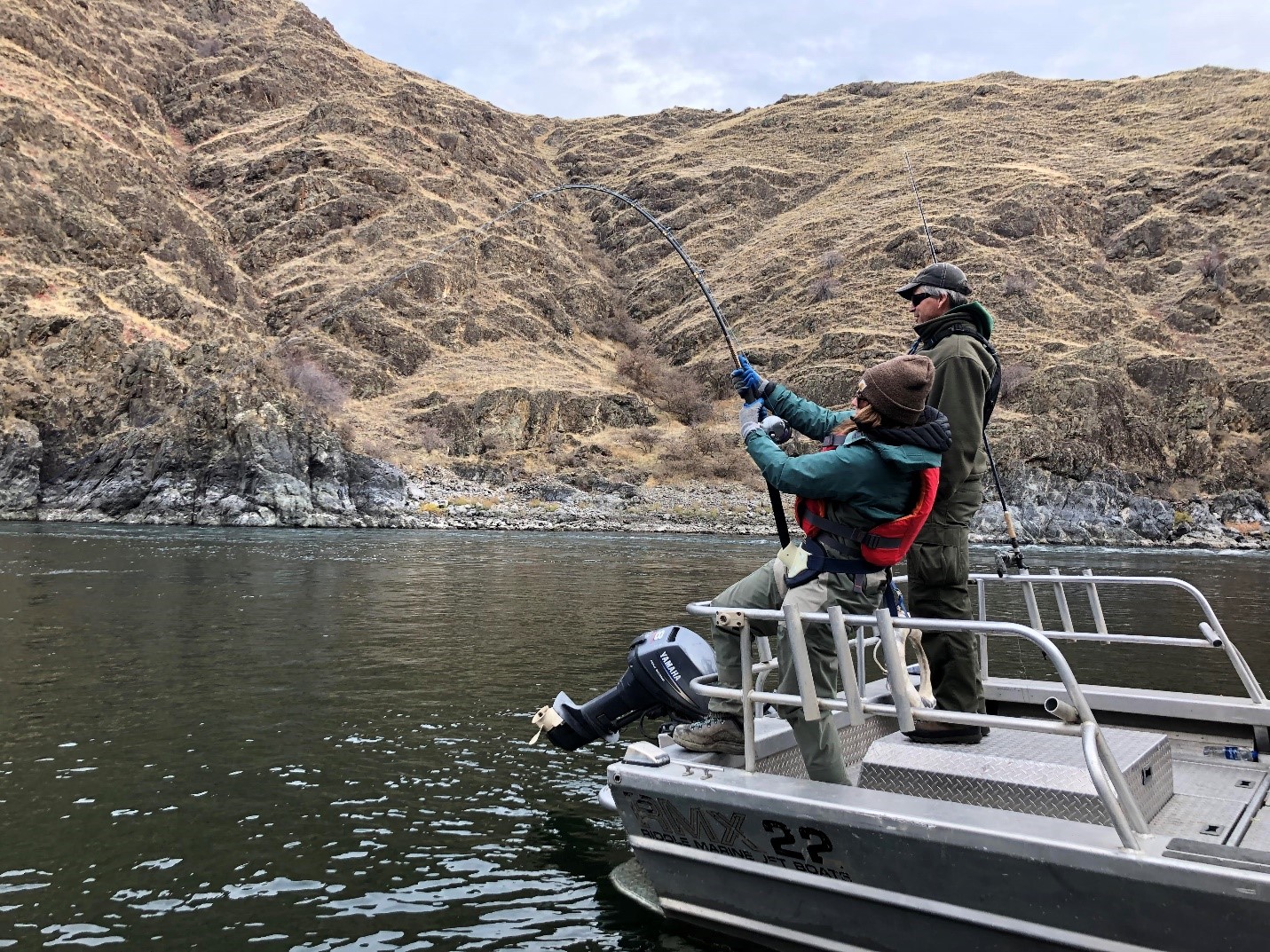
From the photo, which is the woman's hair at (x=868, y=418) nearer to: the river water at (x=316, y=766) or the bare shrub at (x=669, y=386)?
the river water at (x=316, y=766)

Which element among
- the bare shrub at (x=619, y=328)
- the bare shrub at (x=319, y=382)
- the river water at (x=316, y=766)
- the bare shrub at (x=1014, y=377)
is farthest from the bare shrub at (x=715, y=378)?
the river water at (x=316, y=766)

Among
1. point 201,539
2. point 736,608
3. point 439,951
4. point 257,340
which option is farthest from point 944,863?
point 257,340

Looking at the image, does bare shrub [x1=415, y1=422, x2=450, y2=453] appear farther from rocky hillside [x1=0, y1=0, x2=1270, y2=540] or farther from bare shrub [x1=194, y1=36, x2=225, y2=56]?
bare shrub [x1=194, y1=36, x2=225, y2=56]

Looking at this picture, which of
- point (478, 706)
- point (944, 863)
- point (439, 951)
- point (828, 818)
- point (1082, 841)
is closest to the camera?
point (1082, 841)

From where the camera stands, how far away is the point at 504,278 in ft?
319

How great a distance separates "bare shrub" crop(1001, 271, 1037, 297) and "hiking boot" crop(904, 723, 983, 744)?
3235 inches

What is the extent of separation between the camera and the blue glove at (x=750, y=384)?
5098 mm

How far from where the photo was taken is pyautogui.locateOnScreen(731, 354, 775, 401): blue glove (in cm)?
510

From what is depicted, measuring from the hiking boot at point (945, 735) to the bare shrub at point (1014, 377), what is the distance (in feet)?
221

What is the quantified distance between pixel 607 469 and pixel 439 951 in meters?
61.8

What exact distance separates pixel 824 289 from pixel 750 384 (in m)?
86.1

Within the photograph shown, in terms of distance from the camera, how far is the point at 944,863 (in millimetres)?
3818

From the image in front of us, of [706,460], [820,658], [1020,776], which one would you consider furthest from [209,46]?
[1020,776]

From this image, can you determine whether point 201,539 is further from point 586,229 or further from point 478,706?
point 586,229
